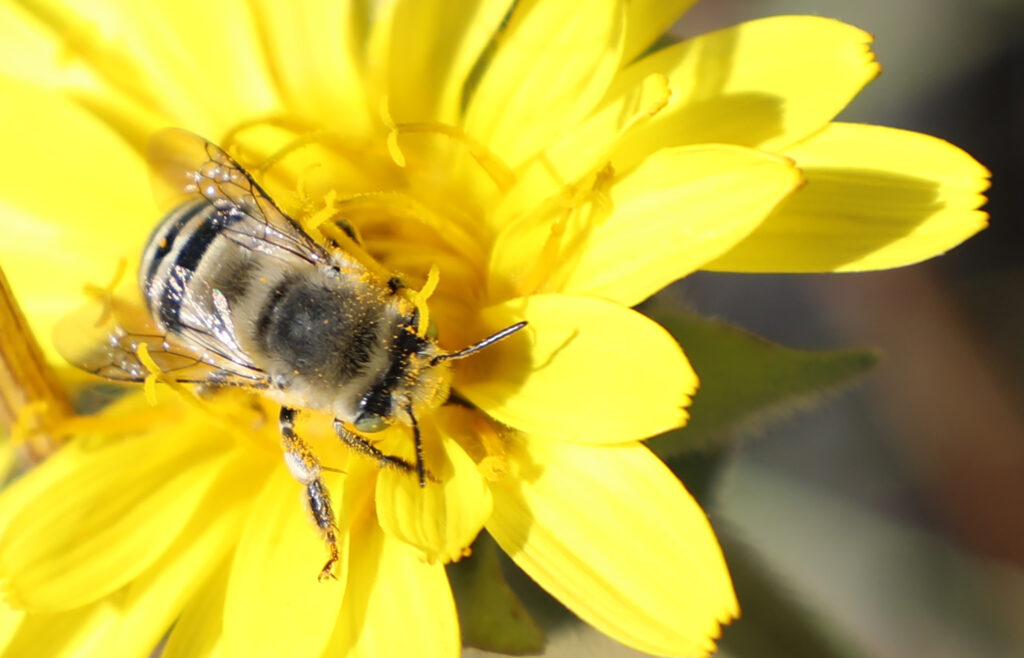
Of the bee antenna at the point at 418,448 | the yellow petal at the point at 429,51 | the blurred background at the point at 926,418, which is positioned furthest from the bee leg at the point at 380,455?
the blurred background at the point at 926,418

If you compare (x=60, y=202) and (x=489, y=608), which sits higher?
(x=60, y=202)

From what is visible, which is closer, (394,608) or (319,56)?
(394,608)

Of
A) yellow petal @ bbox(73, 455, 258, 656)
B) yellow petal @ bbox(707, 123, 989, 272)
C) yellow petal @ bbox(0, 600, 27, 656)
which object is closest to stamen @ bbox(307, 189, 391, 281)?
yellow petal @ bbox(73, 455, 258, 656)

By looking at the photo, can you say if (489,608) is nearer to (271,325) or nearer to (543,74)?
(271,325)

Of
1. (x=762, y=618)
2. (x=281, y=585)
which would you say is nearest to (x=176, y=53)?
(x=281, y=585)

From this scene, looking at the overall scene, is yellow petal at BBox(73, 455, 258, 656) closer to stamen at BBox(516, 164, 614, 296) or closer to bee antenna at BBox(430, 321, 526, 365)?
bee antenna at BBox(430, 321, 526, 365)

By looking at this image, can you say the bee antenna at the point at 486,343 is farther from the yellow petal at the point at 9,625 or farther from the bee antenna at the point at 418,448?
the yellow petal at the point at 9,625

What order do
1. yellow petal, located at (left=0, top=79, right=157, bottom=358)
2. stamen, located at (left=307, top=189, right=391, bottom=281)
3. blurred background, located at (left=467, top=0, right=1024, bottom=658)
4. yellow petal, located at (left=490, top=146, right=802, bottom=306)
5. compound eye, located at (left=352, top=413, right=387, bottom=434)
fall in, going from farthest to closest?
blurred background, located at (left=467, top=0, right=1024, bottom=658), yellow petal, located at (left=0, top=79, right=157, bottom=358), stamen, located at (left=307, top=189, right=391, bottom=281), compound eye, located at (left=352, top=413, right=387, bottom=434), yellow petal, located at (left=490, top=146, right=802, bottom=306)
